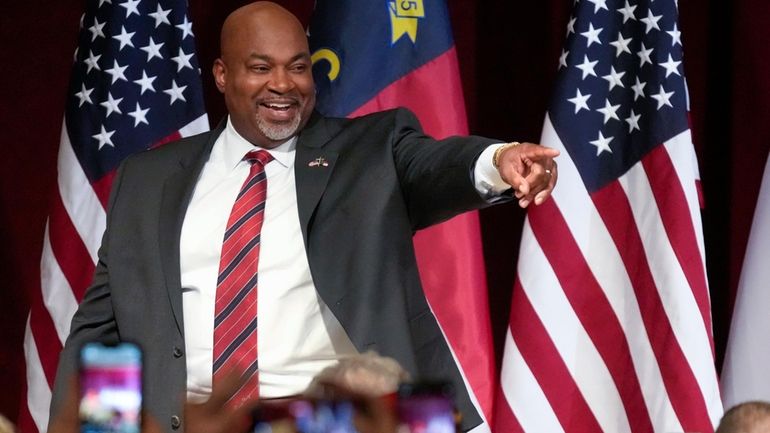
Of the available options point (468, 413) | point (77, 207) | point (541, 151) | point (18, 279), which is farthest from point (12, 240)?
point (541, 151)

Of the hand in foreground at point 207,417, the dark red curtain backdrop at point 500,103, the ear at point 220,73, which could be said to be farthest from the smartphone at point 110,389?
the dark red curtain backdrop at point 500,103

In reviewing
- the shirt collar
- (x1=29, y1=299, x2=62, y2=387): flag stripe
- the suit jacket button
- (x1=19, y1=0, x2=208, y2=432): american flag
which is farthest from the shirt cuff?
(x1=29, y1=299, x2=62, y2=387): flag stripe

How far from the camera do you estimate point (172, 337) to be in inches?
79.0

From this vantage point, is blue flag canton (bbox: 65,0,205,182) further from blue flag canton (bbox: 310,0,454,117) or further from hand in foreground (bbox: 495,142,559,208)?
hand in foreground (bbox: 495,142,559,208)

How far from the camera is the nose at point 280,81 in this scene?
2.20m

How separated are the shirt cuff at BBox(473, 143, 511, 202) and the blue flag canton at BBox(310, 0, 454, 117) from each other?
127 centimetres

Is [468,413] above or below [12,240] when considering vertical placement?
below

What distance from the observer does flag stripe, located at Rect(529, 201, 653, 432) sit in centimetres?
295

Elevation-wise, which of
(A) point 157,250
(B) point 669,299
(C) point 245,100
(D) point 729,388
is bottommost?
(D) point 729,388

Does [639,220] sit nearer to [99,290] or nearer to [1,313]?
[99,290]

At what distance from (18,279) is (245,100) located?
5.48 feet

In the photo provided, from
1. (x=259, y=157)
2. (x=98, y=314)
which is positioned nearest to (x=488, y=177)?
(x=259, y=157)

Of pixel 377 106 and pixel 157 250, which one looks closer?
pixel 157 250

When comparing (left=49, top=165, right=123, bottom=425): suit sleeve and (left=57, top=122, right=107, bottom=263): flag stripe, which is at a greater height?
(left=57, top=122, right=107, bottom=263): flag stripe
